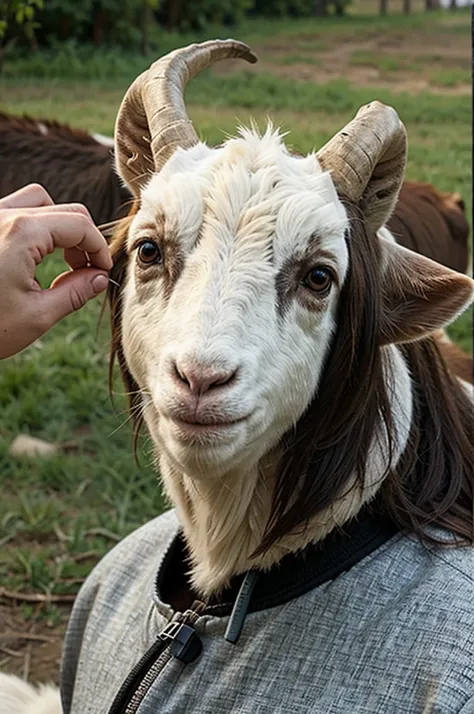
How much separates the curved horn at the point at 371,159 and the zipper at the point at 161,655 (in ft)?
2.90

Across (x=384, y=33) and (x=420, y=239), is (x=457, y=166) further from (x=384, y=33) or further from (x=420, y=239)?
(x=384, y=33)

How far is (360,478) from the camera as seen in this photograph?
204cm

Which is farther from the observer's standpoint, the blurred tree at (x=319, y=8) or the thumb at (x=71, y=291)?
the blurred tree at (x=319, y=8)

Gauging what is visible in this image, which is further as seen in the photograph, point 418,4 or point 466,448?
point 418,4

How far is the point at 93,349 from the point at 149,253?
3.60 meters

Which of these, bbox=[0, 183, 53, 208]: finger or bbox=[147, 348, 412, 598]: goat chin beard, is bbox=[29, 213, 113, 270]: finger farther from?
bbox=[147, 348, 412, 598]: goat chin beard

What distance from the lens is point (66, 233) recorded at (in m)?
1.93

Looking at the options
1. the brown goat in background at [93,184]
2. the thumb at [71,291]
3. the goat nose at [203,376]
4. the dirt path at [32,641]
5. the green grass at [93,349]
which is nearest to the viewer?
the goat nose at [203,376]

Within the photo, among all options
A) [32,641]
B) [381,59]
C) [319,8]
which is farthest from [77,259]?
[319,8]

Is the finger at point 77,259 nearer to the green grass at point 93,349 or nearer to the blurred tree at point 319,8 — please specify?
the green grass at point 93,349

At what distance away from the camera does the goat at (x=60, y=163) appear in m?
5.66

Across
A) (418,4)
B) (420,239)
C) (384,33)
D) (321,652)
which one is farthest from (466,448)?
(418,4)

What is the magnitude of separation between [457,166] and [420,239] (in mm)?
1855

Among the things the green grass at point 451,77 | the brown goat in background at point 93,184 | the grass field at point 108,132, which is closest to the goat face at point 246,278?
the grass field at point 108,132
